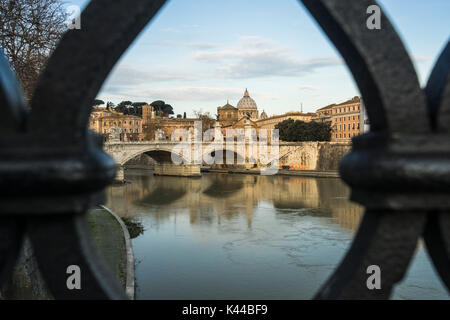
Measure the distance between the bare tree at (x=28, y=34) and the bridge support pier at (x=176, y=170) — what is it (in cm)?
2573

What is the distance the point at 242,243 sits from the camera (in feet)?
42.3

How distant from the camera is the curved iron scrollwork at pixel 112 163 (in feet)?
2.28

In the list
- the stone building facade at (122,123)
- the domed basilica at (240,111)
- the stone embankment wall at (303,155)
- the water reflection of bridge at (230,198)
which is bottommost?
the water reflection of bridge at (230,198)

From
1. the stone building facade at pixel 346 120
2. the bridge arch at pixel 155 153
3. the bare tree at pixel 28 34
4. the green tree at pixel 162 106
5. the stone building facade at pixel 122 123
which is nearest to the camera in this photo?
the bare tree at pixel 28 34

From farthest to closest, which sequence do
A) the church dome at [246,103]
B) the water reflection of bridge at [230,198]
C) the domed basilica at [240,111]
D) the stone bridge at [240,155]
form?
1. the church dome at [246,103]
2. the domed basilica at [240,111]
3. the stone bridge at [240,155]
4. the water reflection of bridge at [230,198]

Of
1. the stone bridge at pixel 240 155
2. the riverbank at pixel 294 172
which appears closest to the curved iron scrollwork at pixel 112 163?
the stone bridge at pixel 240 155

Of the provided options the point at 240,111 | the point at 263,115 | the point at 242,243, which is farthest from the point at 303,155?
the point at 263,115

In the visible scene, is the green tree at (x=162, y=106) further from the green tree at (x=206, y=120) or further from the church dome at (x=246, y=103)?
the green tree at (x=206, y=120)

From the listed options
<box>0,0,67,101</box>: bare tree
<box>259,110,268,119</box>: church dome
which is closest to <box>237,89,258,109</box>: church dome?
<box>259,110,268,119</box>: church dome

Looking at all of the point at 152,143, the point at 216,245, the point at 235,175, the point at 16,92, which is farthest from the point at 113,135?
the point at 16,92

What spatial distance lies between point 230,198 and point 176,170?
45.3 feet

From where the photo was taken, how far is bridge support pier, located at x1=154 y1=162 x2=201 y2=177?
3506cm

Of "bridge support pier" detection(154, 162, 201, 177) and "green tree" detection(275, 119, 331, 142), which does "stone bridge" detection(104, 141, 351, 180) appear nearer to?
"bridge support pier" detection(154, 162, 201, 177)

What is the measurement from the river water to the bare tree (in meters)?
4.67
